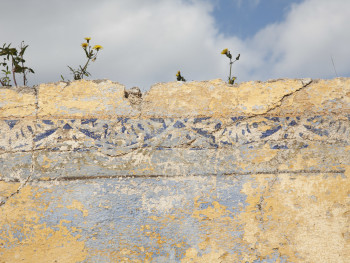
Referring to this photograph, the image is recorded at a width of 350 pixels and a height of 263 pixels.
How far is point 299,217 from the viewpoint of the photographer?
1.80 meters

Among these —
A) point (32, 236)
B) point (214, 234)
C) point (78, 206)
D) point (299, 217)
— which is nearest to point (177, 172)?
point (214, 234)

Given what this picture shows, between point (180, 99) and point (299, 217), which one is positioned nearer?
point (299, 217)

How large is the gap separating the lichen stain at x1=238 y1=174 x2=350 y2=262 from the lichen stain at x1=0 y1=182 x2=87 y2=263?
2.95ft

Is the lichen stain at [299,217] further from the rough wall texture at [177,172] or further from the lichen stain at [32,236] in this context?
the lichen stain at [32,236]

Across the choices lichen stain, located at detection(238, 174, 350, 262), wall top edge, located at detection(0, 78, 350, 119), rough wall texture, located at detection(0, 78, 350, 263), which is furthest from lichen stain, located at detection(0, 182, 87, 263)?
lichen stain, located at detection(238, 174, 350, 262)

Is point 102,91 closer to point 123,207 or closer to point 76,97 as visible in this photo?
point 76,97

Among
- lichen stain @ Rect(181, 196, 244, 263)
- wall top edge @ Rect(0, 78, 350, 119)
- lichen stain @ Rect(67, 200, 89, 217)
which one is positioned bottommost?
lichen stain @ Rect(181, 196, 244, 263)

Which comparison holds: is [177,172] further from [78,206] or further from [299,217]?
[299,217]

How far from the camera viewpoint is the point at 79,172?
187cm

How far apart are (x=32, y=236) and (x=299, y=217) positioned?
1.40 metres

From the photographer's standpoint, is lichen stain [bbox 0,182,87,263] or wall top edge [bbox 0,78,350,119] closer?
lichen stain [bbox 0,182,87,263]

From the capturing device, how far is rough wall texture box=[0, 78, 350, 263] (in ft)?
5.83

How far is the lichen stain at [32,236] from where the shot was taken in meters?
1.77

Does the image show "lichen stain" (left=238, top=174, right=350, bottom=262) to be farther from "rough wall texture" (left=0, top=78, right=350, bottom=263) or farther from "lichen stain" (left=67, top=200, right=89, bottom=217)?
"lichen stain" (left=67, top=200, right=89, bottom=217)
